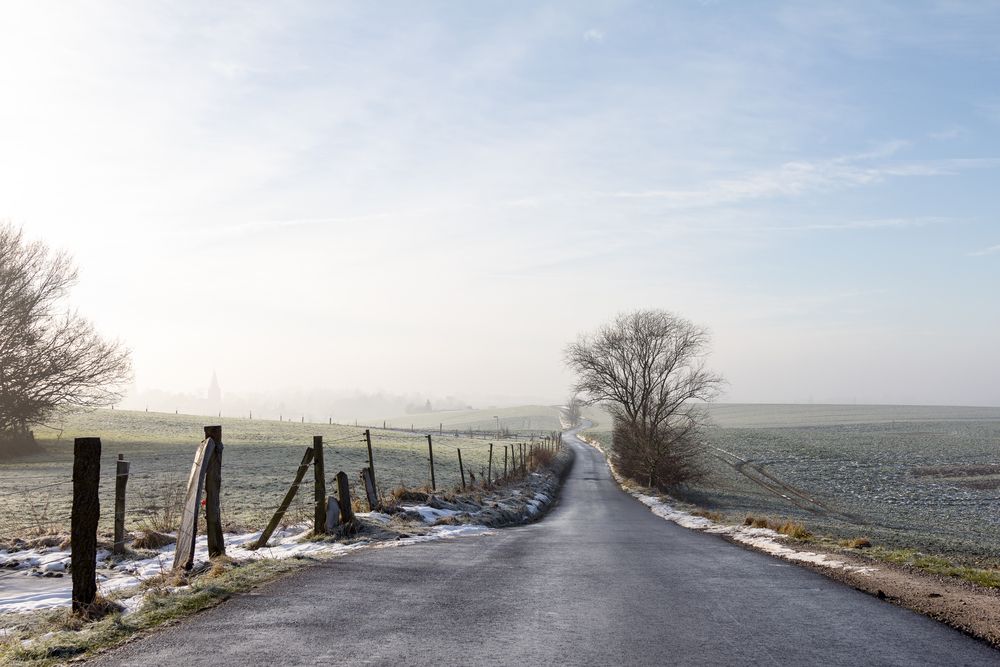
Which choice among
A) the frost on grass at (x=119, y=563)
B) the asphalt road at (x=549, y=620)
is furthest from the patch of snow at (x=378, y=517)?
the asphalt road at (x=549, y=620)

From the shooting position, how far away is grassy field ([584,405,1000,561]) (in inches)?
1190

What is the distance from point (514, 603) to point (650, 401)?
161ft

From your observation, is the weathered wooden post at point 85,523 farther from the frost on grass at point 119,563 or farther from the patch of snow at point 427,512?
the patch of snow at point 427,512

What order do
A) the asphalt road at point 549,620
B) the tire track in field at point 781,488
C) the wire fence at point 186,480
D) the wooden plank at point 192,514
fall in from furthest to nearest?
the tire track in field at point 781,488, the wire fence at point 186,480, the wooden plank at point 192,514, the asphalt road at point 549,620

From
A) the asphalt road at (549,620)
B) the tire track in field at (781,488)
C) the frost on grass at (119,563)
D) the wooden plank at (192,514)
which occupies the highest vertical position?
the wooden plank at (192,514)

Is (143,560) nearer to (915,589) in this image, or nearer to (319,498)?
(319,498)

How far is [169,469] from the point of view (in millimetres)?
33031

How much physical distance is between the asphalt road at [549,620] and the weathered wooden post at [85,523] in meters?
1.48

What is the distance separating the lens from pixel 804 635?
7059 mm

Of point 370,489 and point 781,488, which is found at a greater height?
point 370,489

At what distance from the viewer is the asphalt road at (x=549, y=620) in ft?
20.0

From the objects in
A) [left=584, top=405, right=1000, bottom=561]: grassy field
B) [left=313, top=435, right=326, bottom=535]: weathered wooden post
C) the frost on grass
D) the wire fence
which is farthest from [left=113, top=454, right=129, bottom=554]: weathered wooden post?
[left=584, top=405, right=1000, bottom=561]: grassy field

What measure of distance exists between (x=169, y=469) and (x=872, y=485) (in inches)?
1832

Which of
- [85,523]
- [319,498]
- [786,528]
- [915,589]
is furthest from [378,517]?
[915,589]
